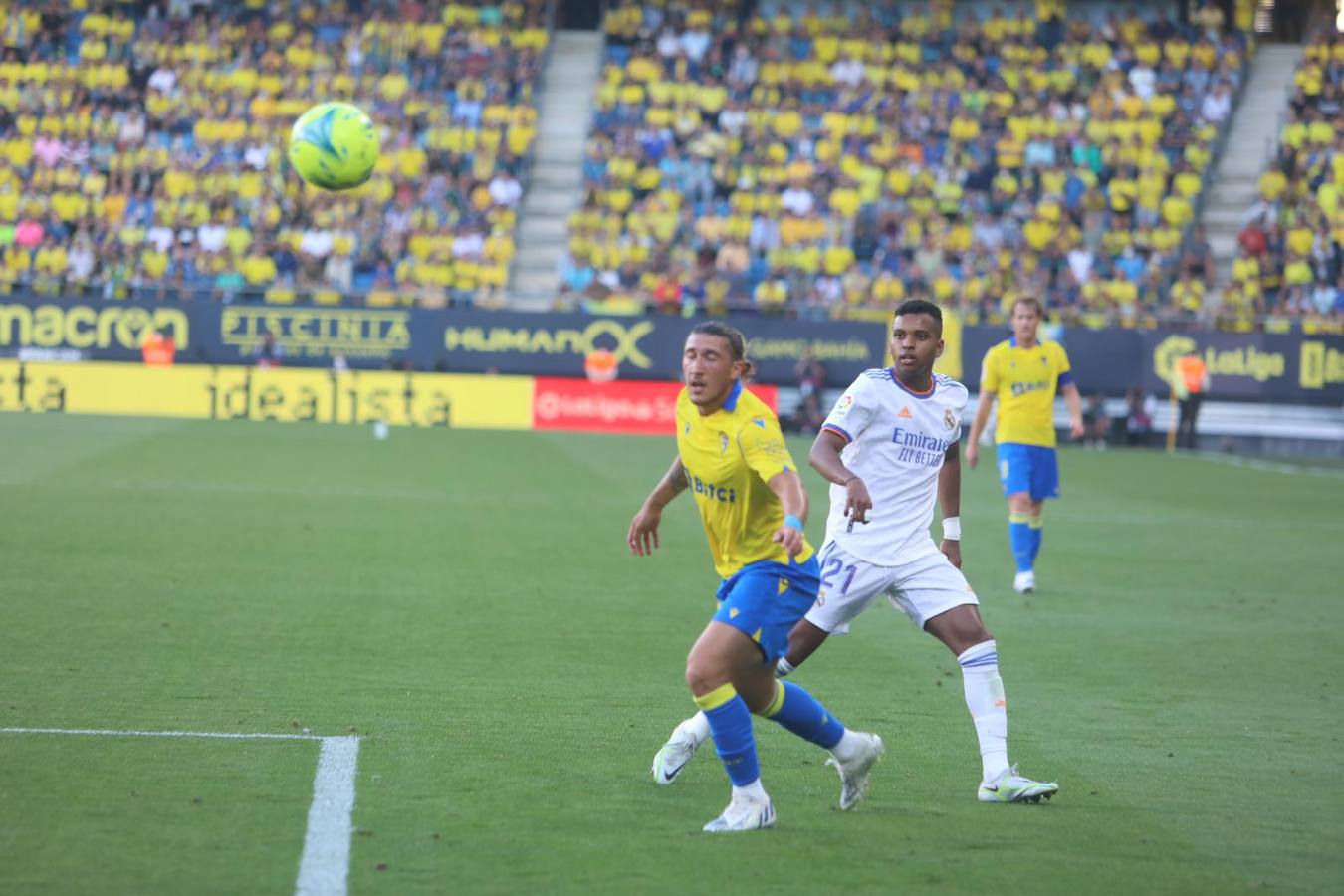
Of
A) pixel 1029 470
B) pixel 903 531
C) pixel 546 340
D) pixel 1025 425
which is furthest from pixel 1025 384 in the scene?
pixel 546 340

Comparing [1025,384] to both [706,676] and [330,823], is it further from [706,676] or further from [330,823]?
[330,823]

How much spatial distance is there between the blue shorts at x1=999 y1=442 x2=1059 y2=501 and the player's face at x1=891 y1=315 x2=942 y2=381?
6.61m

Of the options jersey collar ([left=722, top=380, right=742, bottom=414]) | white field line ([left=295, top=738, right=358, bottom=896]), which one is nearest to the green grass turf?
white field line ([left=295, top=738, right=358, bottom=896])

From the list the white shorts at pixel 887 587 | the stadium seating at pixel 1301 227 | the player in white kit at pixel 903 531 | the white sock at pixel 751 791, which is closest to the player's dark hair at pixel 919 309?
the player in white kit at pixel 903 531

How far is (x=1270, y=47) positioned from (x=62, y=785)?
140 ft

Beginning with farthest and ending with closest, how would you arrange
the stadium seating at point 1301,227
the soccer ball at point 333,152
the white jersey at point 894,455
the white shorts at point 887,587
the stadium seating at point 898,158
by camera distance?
the stadium seating at point 898,158 → the stadium seating at point 1301,227 → the soccer ball at point 333,152 → the white jersey at point 894,455 → the white shorts at point 887,587

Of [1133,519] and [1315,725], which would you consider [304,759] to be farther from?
[1133,519]

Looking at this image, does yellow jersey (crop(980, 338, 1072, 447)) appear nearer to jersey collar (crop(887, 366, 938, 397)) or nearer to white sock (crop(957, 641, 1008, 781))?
jersey collar (crop(887, 366, 938, 397))

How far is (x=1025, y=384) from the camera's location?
13625 millimetres

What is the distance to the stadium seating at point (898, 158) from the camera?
119ft

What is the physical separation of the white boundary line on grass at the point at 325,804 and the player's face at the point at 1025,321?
286 inches

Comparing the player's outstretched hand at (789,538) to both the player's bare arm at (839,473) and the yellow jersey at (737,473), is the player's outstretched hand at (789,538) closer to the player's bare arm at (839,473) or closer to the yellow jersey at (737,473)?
the yellow jersey at (737,473)

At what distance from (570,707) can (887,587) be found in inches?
77.7

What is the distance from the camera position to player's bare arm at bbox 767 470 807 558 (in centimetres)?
577
